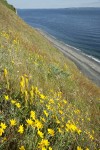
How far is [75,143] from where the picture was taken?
551cm

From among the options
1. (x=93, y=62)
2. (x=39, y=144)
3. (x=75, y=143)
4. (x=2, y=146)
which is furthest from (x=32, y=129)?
(x=93, y=62)

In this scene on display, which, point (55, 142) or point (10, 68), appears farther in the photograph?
point (10, 68)

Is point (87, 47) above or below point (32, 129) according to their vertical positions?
below

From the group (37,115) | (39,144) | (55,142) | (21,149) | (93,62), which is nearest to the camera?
(21,149)

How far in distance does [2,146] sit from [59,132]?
1384mm

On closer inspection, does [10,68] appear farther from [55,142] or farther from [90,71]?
[90,71]

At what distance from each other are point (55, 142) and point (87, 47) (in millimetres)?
59946

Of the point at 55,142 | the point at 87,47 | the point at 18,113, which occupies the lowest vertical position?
the point at 87,47

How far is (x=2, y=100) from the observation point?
5121mm

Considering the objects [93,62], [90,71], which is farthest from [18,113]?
[93,62]

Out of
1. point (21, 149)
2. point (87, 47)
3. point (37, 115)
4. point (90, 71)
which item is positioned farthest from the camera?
point (87, 47)

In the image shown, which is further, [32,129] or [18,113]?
[18,113]

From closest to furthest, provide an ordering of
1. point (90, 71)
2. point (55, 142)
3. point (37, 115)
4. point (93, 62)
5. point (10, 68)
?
point (55, 142)
point (37, 115)
point (10, 68)
point (90, 71)
point (93, 62)

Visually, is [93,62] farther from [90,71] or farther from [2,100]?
[2,100]
